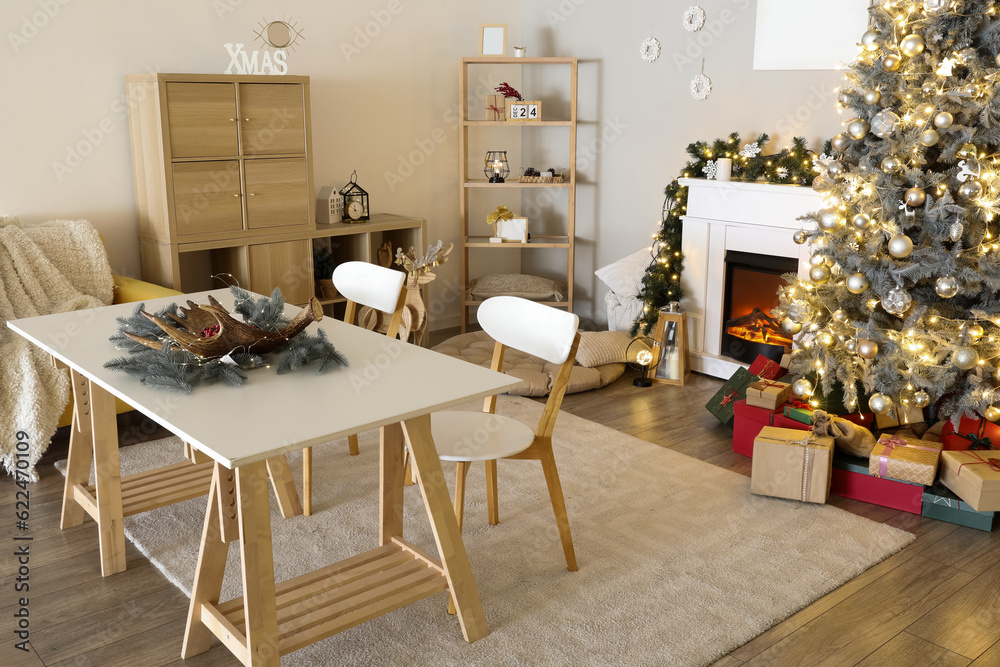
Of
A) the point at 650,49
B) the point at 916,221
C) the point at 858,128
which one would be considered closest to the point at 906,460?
the point at 916,221

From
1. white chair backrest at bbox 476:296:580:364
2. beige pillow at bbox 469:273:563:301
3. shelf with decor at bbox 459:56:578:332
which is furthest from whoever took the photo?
beige pillow at bbox 469:273:563:301

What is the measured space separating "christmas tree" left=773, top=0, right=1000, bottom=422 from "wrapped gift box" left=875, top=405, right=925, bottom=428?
9cm

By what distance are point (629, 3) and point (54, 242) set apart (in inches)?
134

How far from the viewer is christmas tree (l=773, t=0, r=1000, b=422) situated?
290 centimetres

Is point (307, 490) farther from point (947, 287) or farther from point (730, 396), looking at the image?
point (947, 287)

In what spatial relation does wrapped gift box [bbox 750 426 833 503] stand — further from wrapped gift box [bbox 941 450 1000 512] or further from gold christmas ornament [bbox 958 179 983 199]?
gold christmas ornament [bbox 958 179 983 199]

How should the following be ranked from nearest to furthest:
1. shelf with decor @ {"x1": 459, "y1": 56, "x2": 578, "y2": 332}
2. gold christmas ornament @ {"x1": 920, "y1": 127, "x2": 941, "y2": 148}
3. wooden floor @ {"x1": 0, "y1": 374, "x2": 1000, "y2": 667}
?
wooden floor @ {"x1": 0, "y1": 374, "x2": 1000, "y2": 667}
gold christmas ornament @ {"x1": 920, "y1": 127, "x2": 941, "y2": 148}
shelf with decor @ {"x1": 459, "y1": 56, "x2": 578, "y2": 332}

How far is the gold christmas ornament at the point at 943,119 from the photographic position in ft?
9.45

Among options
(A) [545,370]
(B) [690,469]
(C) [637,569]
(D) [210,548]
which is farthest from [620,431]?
(D) [210,548]

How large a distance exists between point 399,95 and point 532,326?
122 inches

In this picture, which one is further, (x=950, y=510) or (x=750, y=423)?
(x=750, y=423)

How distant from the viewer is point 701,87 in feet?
14.6

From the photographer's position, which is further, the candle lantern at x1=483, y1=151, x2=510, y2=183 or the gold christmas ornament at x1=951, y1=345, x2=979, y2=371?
the candle lantern at x1=483, y1=151, x2=510, y2=183

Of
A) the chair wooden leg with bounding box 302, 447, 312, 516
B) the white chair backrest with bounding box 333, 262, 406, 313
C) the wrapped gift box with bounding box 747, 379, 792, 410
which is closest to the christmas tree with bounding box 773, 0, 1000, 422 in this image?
the wrapped gift box with bounding box 747, 379, 792, 410
